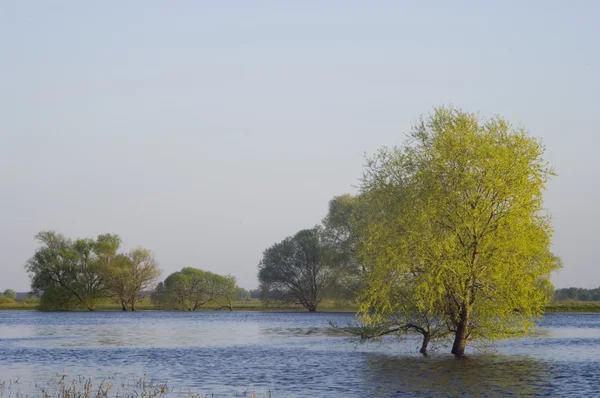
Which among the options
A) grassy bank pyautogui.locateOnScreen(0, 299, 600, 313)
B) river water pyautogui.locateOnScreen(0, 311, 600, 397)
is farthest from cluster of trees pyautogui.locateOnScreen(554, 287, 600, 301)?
river water pyautogui.locateOnScreen(0, 311, 600, 397)

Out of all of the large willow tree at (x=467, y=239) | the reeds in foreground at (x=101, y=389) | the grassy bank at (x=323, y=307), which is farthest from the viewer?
the grassy bank at (x=323, y=307)

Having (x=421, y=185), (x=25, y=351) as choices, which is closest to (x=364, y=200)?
(x=421, y=185)

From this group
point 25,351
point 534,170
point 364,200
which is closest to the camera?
point 534,170

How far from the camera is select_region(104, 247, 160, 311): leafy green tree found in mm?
115750

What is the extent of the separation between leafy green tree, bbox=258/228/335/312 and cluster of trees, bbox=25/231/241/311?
18764mm

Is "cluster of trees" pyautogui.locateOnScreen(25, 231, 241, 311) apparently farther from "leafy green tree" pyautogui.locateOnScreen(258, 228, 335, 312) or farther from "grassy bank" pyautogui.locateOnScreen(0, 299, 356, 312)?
"leafy green tree" pyautogui.locateOnScreen(258, 228, 335, 312)

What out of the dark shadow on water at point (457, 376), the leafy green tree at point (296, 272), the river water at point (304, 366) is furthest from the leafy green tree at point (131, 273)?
the dark shadow on water at point (457, 376)

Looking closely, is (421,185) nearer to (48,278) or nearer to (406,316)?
(406,316)

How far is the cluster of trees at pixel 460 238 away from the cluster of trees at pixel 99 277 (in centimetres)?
8305

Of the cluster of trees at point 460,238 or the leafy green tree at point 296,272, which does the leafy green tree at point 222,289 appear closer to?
the leafy green tree at point 296,272

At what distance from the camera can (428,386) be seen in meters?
27.9

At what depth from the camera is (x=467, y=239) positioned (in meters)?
36.2

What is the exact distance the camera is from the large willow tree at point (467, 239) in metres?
35.6

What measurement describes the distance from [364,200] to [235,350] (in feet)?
40.0
